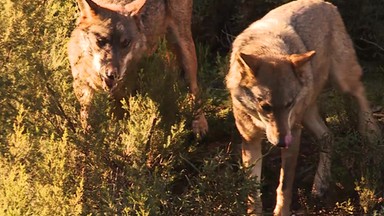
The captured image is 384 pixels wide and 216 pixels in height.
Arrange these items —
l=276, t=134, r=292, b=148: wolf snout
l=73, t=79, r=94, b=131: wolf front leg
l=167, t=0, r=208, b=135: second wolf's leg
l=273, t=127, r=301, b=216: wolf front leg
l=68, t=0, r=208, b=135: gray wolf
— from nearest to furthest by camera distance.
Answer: l=276, t=134, r=292, b=148: wolf snout
l=73, t=79, r=94, b=131: wolf front leg
l=273, t=127, r=301, b=216: wolf front leg
l=68, t=0, r=208, b=135: gray wolf
l=167, t=0, r=208, b=135: second wolf's leg

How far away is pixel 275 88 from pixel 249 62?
0.95ft

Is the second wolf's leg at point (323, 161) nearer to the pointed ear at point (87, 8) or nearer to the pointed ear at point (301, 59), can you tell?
the pointed ear at point (301, 59)

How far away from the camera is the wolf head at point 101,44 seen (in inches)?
297

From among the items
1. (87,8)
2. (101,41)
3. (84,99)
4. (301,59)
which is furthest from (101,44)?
(301,59)

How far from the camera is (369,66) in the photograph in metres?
10.2

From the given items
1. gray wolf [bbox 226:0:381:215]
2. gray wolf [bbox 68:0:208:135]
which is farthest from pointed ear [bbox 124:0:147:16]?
gray wolf [bbox 226:0:381:215]

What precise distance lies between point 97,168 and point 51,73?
3.12 ft

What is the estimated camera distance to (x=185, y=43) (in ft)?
29.8

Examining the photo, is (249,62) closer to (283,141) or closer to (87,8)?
(283,141)

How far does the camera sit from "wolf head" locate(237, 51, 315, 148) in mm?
6500

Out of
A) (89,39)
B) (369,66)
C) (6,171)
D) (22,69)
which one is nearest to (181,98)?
(89,39)

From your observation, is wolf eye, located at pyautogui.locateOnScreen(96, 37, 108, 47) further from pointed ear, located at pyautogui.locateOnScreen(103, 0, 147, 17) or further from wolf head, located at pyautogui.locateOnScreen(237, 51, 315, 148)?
wolf head, located at pyautogui.locateOnScreen(237, 51, 315, 148)

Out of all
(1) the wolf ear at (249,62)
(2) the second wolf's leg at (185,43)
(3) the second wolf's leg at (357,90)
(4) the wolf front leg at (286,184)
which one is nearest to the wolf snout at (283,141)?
(1) the wolf ear at (249,62)

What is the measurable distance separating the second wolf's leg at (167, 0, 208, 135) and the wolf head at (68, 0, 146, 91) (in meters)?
1.02
